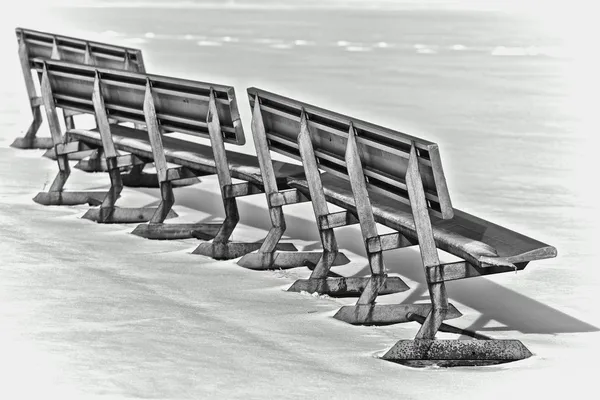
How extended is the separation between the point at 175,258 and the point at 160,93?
50.3 inches

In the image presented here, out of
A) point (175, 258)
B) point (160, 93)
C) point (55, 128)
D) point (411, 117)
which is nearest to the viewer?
point (175, 258)

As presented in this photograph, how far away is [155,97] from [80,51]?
3.44 meters

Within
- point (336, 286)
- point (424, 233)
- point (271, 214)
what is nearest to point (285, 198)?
point (271, 214)

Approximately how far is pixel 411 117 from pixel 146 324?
987 centimetres

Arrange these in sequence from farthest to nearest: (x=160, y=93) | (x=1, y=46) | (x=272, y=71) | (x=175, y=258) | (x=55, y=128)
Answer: (x=1, y=46)
(x=272, y=71)
(x=55, y=128)
(x=160, y=93)
(x=175, y=258)

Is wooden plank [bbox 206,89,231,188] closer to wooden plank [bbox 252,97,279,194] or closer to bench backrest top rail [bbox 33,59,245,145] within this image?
bench backrest top rail [bbox 33,59,245,145]

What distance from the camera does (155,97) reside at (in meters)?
9.27

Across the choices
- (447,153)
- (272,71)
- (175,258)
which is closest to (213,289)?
(175,258)

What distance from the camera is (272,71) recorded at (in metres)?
21.4

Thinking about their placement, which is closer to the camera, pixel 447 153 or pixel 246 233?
pixel 246 233

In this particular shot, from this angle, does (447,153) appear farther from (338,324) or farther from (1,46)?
(1,46)

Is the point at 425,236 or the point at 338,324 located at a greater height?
the point at 425,236

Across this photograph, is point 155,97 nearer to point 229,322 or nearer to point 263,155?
point 263,155

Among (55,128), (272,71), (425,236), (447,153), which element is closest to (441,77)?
(272,71)
